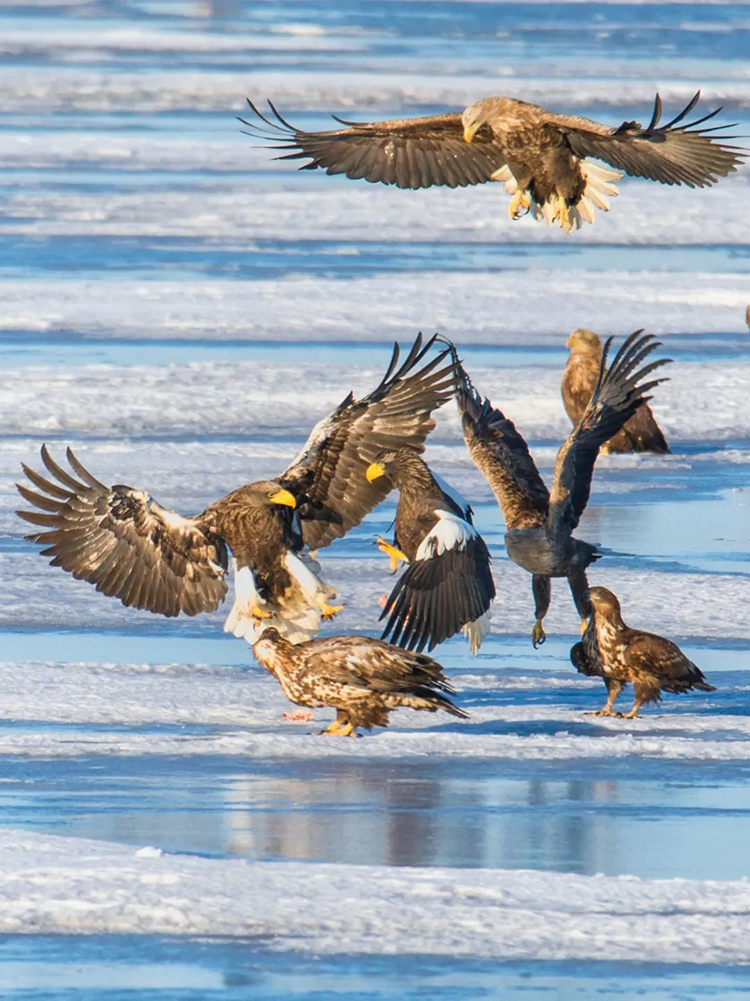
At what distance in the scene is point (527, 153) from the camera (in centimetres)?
1020

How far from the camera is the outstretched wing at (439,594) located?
7.34 metres

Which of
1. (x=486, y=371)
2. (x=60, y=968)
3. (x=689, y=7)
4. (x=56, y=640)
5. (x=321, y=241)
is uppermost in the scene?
(x=689, y=7)

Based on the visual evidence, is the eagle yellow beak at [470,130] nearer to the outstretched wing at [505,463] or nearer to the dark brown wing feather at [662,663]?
the outstretched wing at [505,463]

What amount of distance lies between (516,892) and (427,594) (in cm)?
220

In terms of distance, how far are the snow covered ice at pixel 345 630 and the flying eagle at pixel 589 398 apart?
12cm

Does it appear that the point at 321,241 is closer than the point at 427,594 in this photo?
No

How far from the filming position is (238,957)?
193 inches

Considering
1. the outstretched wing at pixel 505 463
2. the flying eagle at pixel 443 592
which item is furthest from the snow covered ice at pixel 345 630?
the outstretched wing at pixel 505 463

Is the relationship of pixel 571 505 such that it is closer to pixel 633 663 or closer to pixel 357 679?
pixel 633 663

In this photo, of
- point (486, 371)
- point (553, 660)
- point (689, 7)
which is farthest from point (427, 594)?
point (689, 7)

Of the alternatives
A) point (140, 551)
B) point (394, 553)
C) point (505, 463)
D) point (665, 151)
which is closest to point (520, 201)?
point (665, 151)

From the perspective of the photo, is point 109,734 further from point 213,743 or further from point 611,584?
point 611,584

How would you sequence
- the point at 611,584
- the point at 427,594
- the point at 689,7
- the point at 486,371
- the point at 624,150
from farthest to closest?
the point at 689,7 → the point at 486,371 → the point at 624,150 → the point at 611,584 → the point at 427,594

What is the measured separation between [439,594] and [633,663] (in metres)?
0.67
